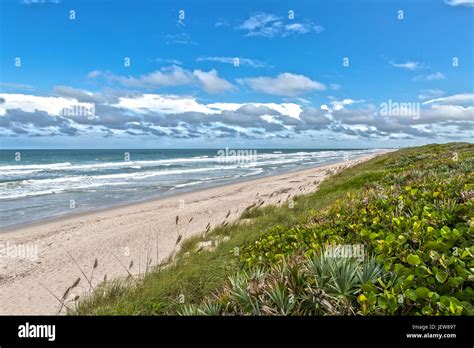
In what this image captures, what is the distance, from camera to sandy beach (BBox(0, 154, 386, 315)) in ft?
22.9

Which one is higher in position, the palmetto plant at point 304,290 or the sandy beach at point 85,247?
the palmetto plant at point 304,290

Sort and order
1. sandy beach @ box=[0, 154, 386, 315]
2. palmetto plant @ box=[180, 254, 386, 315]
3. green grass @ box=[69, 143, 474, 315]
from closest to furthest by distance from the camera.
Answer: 1. green grass @ box=[69, 143, 474, 315]
2. palmetto plant @ box=[180, 254, 386, 315]
3. sandy beach @ box=[0, 154, 386, 315]

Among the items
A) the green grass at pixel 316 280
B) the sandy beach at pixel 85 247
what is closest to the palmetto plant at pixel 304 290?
the green grass at pixel 316 280

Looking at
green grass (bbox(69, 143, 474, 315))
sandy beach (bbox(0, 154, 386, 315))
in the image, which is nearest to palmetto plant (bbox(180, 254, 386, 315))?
green grass (bbox(69, 143, 474, 315))

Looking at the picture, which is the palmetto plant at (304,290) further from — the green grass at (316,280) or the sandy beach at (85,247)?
the sandy beach at (85,247)

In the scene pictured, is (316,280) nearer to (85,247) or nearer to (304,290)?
(304,290)

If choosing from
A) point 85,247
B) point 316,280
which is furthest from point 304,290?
point 85,247

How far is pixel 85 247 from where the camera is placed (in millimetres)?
10242

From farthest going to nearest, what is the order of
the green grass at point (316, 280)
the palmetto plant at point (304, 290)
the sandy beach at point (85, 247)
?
the sandy beach at point (85, 247) → the palmetto plant at point (304, 290) → the green grass at point (316, 280)

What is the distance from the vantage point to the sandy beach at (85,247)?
6992 mm

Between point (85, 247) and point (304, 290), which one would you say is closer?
point (304, 290)

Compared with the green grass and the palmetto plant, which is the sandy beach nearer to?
the green grass
